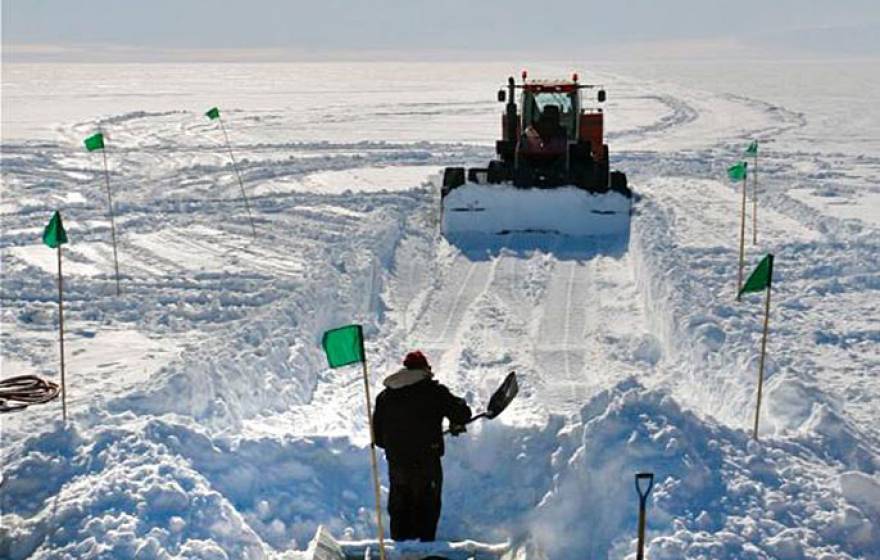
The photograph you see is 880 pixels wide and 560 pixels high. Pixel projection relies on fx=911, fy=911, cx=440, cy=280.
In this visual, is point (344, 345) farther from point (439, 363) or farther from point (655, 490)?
point (439, 363)

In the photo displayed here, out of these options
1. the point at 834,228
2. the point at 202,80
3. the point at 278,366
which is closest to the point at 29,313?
the point at 278,366

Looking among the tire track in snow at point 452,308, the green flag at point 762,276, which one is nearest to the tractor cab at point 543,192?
the tire track in snow at point 452,308

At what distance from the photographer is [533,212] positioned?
43.0 feet

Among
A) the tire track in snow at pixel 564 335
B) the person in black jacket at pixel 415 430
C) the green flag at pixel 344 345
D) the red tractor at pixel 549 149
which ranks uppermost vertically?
the red tractor at pixel 549 149

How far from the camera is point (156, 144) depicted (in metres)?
26.0

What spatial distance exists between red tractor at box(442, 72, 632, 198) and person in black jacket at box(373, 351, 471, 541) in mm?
8780

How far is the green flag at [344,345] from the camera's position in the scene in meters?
4.73

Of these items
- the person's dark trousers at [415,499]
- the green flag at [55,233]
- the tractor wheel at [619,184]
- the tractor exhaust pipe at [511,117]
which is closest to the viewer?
the person's dark trousers at [415,499]

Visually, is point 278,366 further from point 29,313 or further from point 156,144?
point 156,144

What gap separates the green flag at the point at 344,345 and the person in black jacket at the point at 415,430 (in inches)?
9.6

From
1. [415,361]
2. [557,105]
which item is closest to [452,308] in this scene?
[415,361]

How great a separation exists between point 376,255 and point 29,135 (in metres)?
20.9

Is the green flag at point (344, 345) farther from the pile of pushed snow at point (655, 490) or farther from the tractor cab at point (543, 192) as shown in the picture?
the tractor cab at point (543, 192)

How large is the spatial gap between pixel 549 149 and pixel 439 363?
6.89 m
